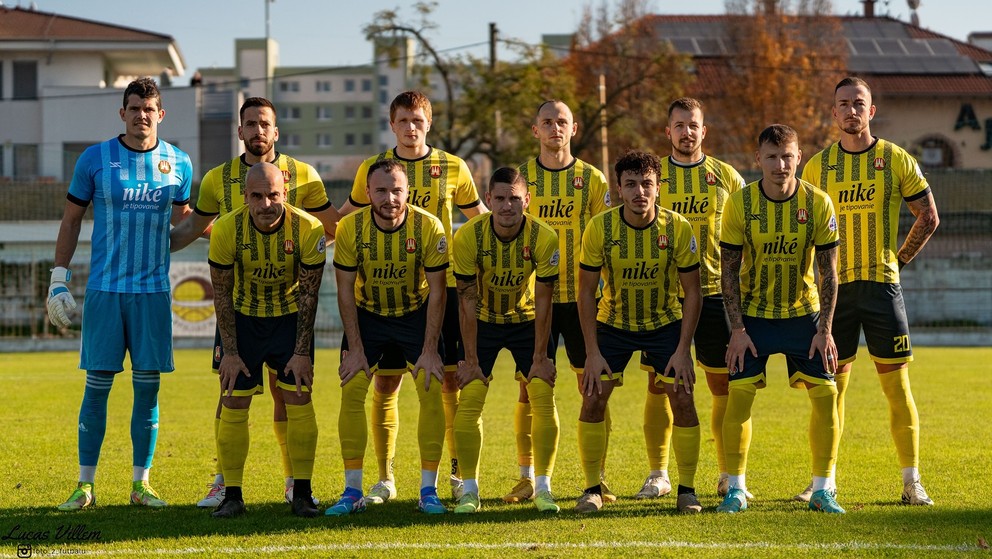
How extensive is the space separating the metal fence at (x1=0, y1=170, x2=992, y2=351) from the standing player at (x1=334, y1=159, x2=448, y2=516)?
598 inches

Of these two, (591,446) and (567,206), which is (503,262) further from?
(591,446)

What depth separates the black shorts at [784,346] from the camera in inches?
239

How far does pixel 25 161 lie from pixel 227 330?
998 inches

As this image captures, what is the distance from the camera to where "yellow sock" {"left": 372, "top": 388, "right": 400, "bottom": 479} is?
6.59 m

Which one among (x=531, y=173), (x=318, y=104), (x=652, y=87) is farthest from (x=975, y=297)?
(x=318, y=104)

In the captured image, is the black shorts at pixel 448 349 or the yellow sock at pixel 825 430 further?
the black shorts at pixel 448 349

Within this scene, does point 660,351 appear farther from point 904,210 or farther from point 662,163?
point 904,210

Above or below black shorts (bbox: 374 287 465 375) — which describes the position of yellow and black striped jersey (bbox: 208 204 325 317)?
above

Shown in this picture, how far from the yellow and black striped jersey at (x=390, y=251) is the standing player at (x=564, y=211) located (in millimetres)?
910

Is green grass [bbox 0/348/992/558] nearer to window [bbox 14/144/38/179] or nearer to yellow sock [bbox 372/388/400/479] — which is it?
yellow sock [bbox 372/388/400/479]

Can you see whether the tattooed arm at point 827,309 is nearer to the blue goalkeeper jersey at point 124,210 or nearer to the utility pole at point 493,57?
the blue goalkeeper jersey at point 124,210

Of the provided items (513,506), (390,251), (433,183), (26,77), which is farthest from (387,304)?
(26,77)

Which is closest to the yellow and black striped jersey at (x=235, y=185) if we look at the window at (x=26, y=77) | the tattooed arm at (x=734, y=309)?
the tattooed arm at (x=734, y=309)

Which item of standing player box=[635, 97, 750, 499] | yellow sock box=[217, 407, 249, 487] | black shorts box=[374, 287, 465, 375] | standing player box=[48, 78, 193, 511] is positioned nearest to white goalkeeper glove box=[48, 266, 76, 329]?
standing player box=[48, 78, 193, 511]
